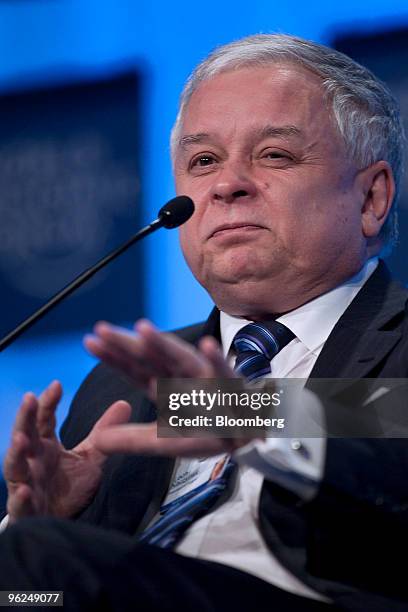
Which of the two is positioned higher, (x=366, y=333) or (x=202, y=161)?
(x=202, y=161)

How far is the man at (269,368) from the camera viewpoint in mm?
1141

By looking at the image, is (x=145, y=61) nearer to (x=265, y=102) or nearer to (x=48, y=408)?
(x=265, y=102)

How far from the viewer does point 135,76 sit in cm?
249

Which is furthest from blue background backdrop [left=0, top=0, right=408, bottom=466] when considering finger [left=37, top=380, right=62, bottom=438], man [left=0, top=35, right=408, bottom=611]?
finger [left=37, top=380, right=62, bottom=438]

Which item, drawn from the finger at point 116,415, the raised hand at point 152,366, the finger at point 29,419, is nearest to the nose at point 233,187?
the finger at point 116,415

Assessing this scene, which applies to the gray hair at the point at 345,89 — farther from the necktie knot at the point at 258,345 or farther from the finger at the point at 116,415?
the finger at the point at 116,415

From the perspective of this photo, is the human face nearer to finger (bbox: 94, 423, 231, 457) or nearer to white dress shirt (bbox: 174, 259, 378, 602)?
white dress shirt (bbox: 174, 259, 378, 602)

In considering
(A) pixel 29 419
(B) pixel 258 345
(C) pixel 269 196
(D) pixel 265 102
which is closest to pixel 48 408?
(A) pixel 29 419

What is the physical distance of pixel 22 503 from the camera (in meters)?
1.40

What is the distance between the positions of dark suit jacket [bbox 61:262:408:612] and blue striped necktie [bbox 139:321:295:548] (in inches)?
4.3

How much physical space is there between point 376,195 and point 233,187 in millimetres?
346

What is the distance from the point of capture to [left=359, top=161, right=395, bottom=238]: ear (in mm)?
1957

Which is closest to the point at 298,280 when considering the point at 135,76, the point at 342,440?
the point at 342,440

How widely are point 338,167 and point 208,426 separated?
0.92m
